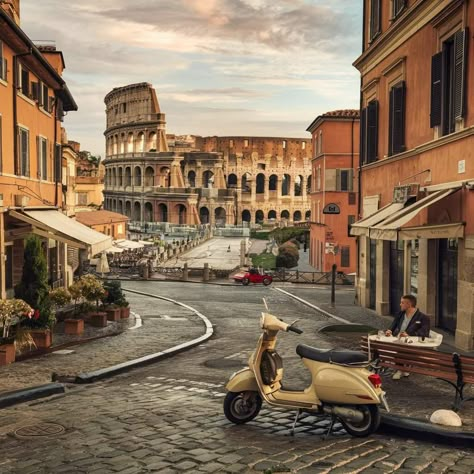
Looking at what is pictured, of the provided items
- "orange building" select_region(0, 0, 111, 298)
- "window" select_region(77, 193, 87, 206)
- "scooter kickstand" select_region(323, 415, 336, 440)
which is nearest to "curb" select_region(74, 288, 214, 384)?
"orange building" select_region(0, 0, 111, 298)

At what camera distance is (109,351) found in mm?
13961

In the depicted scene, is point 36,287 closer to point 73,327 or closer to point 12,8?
point 73,327

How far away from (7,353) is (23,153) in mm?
8779

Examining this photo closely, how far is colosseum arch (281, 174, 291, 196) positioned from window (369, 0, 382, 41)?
110m

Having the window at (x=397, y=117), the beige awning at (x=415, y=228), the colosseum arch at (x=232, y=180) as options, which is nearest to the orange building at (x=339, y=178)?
the window at (x=397, y=117)

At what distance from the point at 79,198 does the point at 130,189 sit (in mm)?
38387

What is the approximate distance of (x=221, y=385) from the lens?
10656 mm

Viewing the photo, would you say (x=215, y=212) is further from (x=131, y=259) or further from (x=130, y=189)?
(x=131, y=259)

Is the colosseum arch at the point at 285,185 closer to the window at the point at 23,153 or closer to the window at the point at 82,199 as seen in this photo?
the window at the point at 82,199

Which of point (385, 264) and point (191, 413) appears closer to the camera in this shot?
point (191, 413)

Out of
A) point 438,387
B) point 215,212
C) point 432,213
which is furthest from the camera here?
point 215,212

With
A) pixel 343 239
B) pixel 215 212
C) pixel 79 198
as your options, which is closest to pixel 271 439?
pixel 343 239

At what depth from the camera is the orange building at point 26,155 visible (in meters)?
17.3

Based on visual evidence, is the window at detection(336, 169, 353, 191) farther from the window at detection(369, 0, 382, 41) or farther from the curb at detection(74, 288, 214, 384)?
the curb at detection(74, 288, 214, 384)
